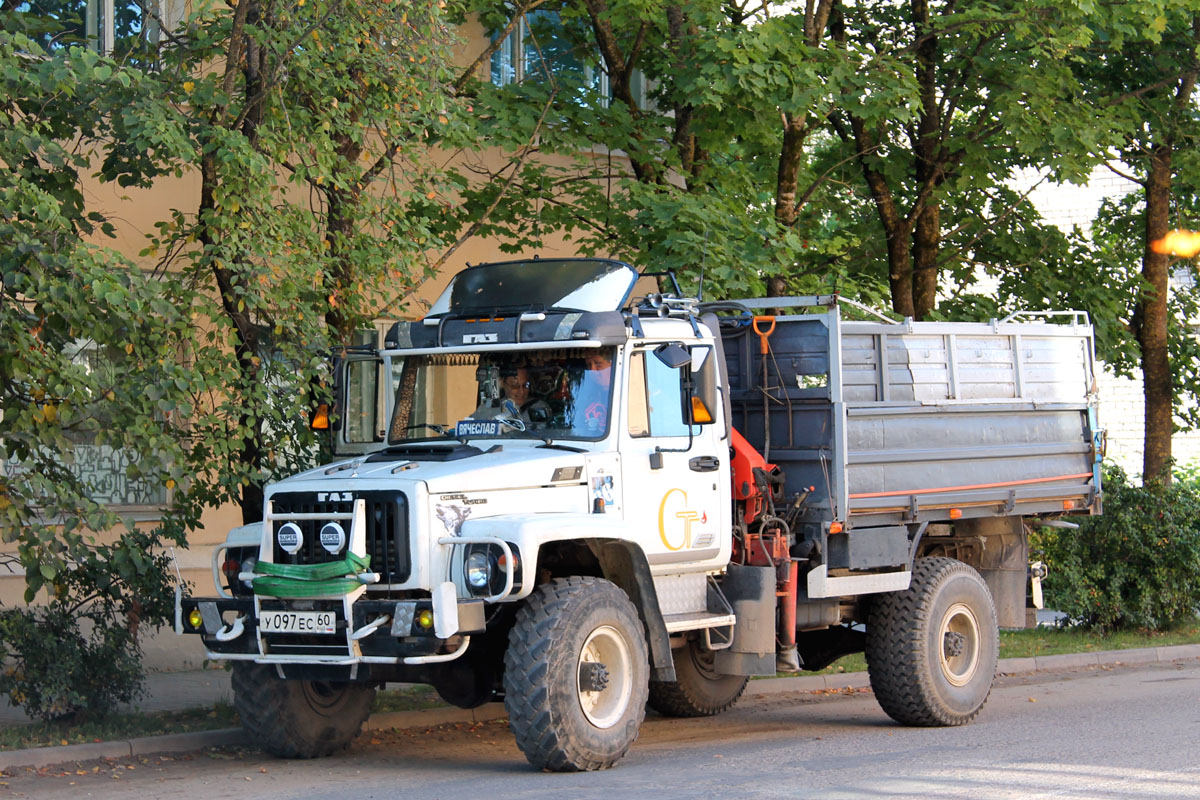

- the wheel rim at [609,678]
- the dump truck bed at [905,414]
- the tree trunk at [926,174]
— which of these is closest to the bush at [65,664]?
the wheel rim at [609,678]

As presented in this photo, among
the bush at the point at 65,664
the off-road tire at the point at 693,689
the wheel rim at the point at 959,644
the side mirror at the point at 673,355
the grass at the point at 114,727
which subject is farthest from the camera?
the off-road tire at the point at 693,689

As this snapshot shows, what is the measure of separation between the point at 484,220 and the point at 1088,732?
24.1 feet

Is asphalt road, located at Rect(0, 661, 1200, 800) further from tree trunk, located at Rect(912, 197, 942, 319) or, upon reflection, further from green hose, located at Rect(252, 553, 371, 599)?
tree trunk, located at Rect(912, 197, 942, 319)

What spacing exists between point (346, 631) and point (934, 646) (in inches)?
181

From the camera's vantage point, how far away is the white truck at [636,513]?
27.1 ft

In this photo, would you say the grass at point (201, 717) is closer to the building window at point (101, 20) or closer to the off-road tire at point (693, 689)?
the off-road tire at point (693, 689)

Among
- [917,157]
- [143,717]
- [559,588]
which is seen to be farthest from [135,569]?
[917,157]

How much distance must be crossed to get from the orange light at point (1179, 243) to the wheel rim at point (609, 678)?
1195 centimetres

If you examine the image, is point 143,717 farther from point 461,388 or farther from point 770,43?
point 770,43

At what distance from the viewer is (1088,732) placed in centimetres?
1013

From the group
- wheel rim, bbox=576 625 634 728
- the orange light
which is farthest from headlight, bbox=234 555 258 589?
the orange light

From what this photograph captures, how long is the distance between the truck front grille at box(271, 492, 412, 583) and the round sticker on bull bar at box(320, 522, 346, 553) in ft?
0.10

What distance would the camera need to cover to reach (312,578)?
834 centimetres

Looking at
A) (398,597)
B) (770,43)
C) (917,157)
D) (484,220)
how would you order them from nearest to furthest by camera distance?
(398,597), (770,43), (484,220), (917,157)
